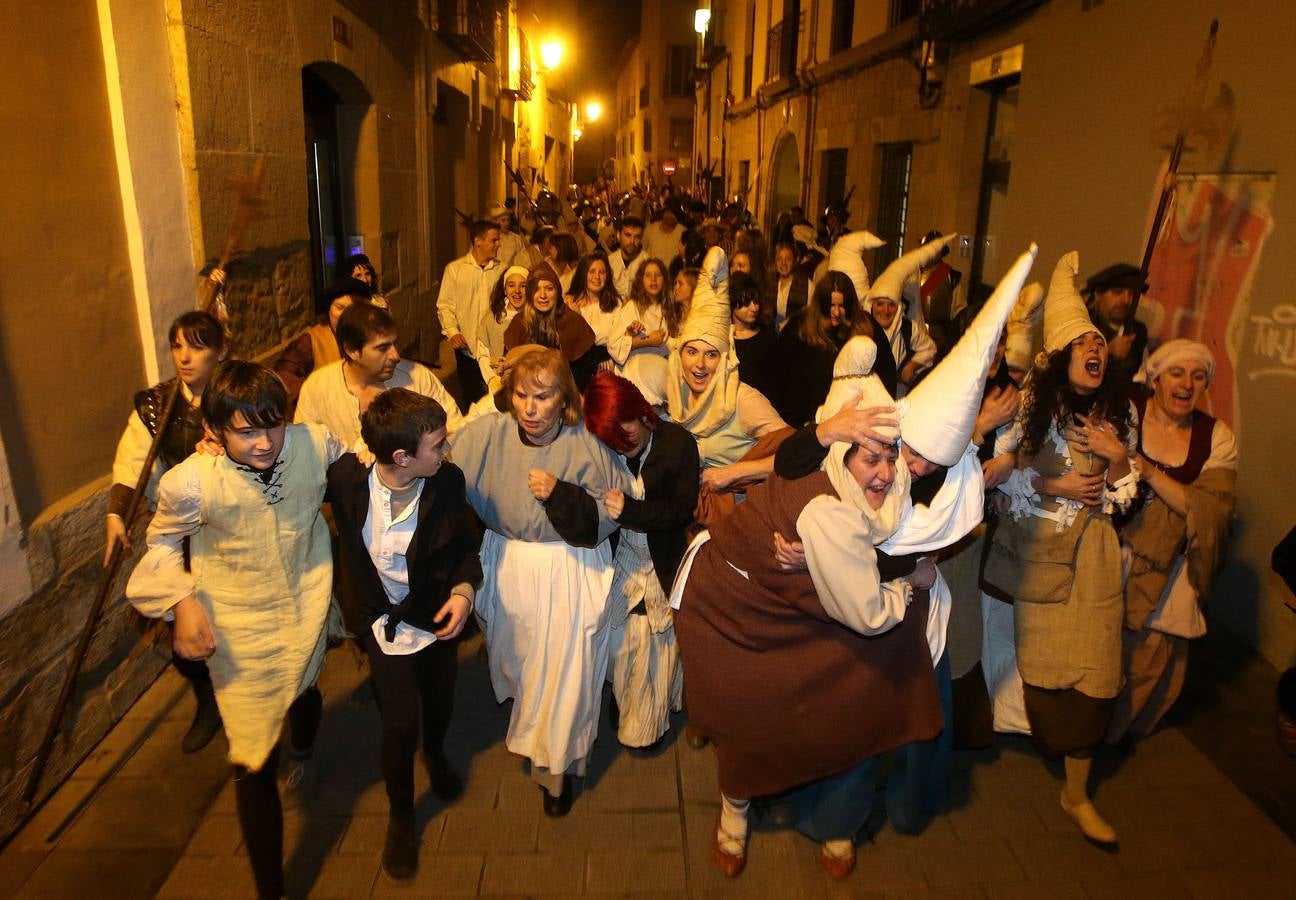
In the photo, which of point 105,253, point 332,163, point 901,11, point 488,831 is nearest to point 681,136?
point 901,11

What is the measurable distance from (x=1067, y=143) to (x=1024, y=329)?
3.71m

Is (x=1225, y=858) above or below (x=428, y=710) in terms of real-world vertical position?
below

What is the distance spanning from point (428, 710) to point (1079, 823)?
2597mm

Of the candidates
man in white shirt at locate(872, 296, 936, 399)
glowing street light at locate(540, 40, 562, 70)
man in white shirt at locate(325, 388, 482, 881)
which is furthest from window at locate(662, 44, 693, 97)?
man in white shirt at locate(325, 388, 482, 881)

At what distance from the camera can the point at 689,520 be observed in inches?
137

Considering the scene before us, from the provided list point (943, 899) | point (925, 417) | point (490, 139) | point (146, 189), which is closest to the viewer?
point (925, 417)

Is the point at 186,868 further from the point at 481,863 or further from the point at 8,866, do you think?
the point at 481,863

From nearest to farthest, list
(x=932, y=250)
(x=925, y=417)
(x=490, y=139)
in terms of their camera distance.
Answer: (x=925, y=417), (x=932, y=250), (x=490, y=139)

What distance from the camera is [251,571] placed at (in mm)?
2896

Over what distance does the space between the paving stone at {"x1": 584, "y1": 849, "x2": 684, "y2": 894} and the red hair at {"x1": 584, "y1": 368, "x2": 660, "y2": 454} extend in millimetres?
1538

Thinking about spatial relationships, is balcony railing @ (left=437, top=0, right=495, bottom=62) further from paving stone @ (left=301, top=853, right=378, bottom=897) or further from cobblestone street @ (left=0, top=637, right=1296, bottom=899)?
paving stone @ (left=301, top=853, right=378, bottom=897)

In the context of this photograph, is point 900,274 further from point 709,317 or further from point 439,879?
point 439,879

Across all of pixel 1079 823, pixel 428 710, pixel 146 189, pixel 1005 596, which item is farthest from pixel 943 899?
pixel 146 189

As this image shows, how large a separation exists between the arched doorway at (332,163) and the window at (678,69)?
1370 inches
